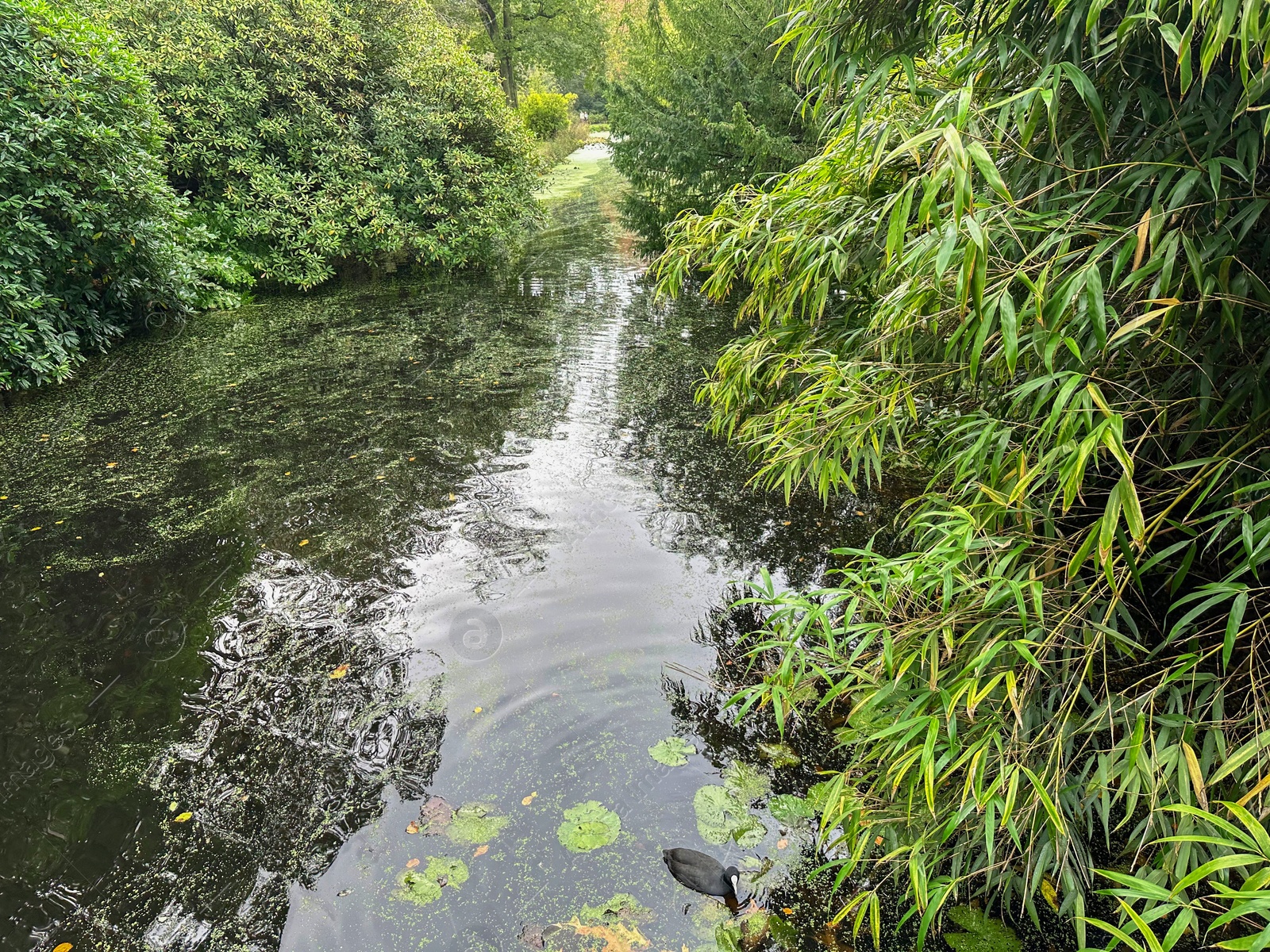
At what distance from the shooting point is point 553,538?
146 inches

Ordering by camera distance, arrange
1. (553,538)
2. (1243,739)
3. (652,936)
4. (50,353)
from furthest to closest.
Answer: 1. (50,353)
2. (553,538)
3. (652,936)
4. (1243,739)

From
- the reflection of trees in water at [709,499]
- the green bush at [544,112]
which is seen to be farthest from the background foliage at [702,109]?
the green bush at [544,112]

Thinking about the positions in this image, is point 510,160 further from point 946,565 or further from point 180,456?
point 946,565

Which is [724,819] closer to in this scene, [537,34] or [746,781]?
[746,781]

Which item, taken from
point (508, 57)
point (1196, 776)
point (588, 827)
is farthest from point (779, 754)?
point (508, 57)

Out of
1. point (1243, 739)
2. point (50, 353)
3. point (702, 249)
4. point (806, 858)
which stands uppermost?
point (702, 249)

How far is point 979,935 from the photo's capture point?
1831mm

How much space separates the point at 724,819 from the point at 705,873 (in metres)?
0.22

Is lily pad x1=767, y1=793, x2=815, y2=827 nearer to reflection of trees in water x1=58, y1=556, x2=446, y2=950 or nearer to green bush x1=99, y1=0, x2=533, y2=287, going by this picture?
reflection of trees in water x1=58, y1=556, x2=446, y2=950

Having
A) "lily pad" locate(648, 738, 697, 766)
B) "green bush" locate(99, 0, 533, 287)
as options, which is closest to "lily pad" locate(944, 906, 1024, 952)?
"lily pad" locate(648, 738, 697, 766)

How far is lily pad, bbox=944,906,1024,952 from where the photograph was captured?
5.91ft

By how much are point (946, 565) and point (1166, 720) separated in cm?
58

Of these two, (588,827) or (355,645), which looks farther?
(355,645)

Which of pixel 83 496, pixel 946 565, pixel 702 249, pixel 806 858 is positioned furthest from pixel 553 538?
pixel 83 496
